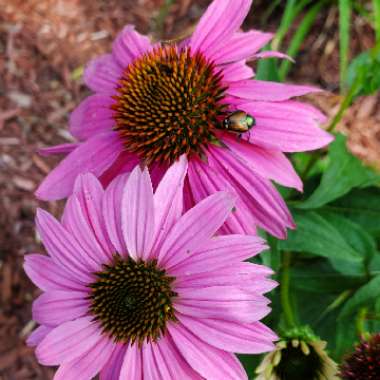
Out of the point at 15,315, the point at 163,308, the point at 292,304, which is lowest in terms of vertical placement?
the point at 15,315

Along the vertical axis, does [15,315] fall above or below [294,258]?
below

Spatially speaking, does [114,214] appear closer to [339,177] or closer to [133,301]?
[133,301]

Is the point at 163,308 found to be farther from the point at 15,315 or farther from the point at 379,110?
the point at 379,110

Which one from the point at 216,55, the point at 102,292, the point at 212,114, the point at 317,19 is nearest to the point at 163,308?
the point at 102,292

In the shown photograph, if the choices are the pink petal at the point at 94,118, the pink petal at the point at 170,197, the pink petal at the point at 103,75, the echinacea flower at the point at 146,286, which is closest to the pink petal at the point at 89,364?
the echinacea flower at the point at 146,286

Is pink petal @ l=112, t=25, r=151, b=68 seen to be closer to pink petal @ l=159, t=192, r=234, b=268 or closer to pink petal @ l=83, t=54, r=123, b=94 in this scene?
pink petal @ l=83, t=54, r=123, b=94

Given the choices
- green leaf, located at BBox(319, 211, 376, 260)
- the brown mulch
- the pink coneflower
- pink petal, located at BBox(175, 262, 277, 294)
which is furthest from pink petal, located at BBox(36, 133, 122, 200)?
the brown mulch
